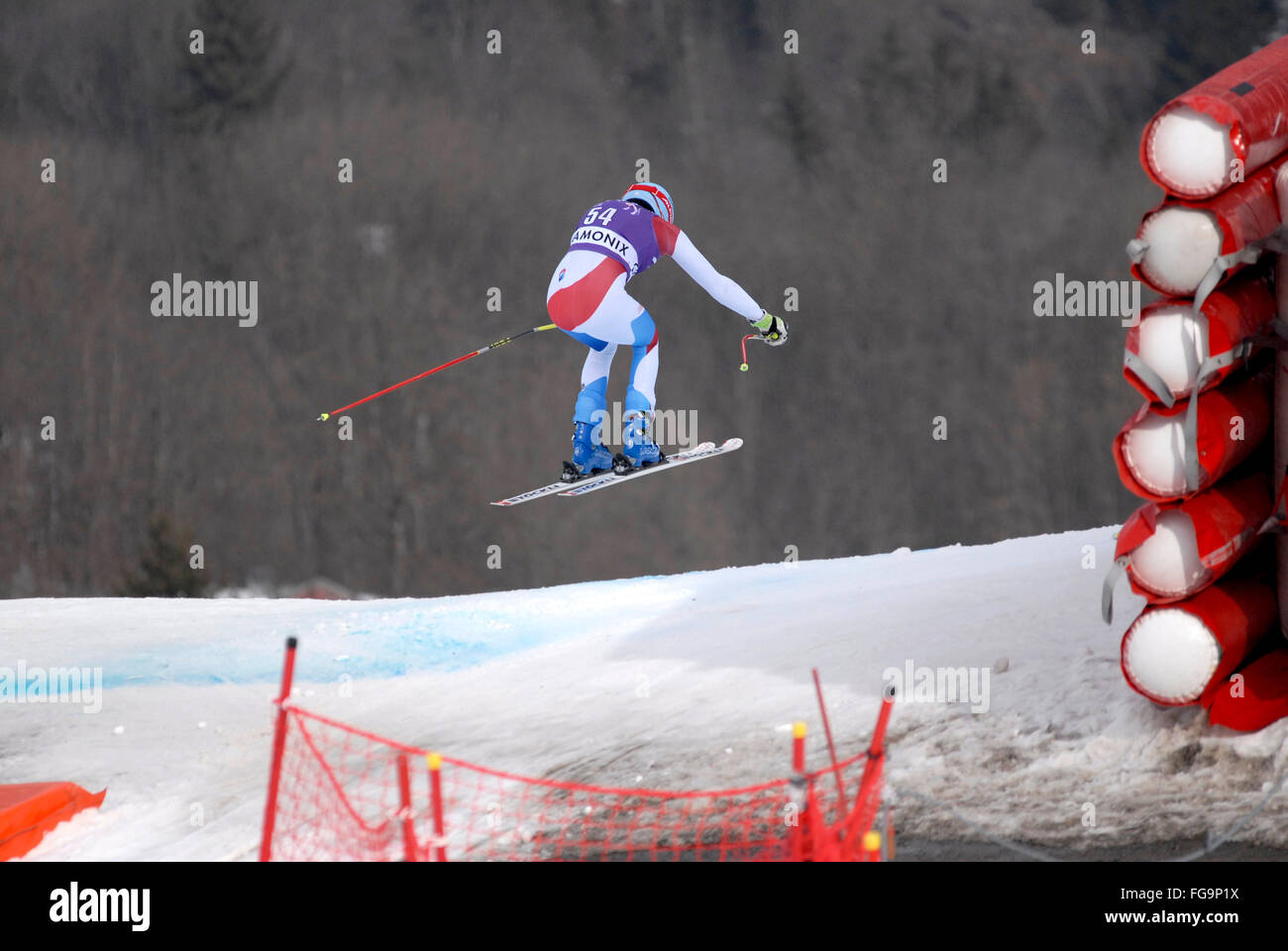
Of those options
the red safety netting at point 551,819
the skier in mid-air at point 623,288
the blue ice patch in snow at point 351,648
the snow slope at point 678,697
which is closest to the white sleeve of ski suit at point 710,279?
the skier in mid-air at point 623,288

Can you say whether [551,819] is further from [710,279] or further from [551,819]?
[710,279]

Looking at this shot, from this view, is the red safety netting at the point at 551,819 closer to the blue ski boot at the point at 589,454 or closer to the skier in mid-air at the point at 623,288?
the blue ski boot at the point at 589,454

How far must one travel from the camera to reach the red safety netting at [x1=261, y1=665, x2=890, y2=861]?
6.05 m

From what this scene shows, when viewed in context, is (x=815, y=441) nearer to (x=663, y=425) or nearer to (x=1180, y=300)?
(x=663, y=425)

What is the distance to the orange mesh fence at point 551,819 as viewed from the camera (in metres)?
6.05

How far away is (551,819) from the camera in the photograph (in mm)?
6551

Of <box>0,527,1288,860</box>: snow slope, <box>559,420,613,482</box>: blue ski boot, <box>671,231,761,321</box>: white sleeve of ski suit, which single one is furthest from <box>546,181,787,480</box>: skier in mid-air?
<box>0,527,1288,860</box>: snow slope

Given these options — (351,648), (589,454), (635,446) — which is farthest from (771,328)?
(351,648)

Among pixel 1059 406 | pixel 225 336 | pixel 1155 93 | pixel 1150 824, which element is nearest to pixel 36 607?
pixel 1150 824

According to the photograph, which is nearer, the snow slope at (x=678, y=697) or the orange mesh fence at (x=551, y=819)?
the orange mesh fence at (x=551, y=819)

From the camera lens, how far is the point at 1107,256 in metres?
34.0

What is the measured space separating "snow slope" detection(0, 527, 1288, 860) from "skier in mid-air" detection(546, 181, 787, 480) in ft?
4.81

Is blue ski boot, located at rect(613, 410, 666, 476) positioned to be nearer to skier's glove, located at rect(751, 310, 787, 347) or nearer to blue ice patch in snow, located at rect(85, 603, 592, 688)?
skier's glove, located at rect(751, 310, 787, 347)

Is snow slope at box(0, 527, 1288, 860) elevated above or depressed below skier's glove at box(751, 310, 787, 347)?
below
